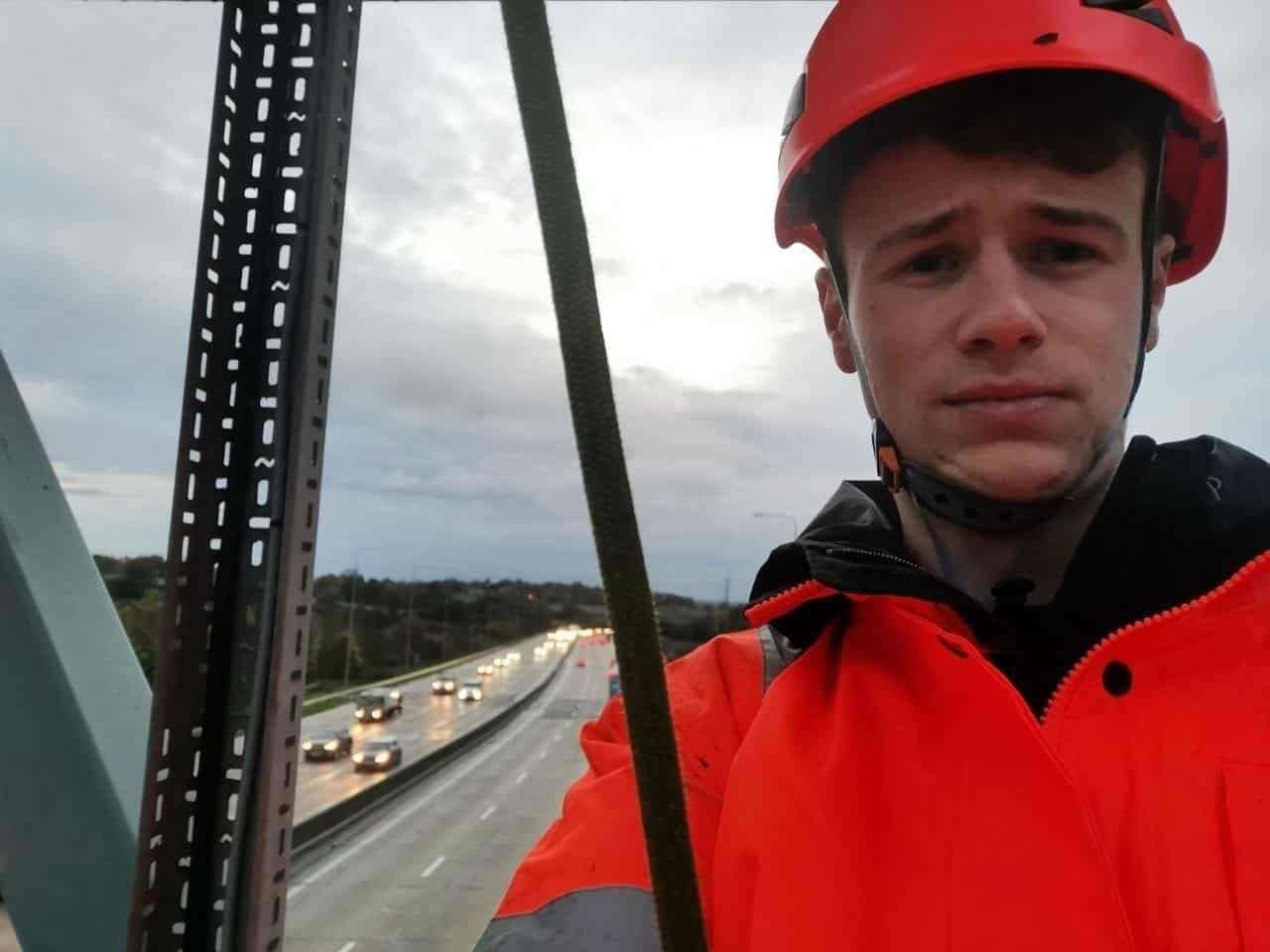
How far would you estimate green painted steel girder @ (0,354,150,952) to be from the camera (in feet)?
5.17

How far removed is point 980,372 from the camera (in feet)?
4.61

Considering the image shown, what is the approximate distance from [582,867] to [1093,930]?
70cm

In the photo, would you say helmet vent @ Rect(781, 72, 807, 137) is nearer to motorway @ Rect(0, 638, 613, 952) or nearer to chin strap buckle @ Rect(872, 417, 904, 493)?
chin strap buckle @ Rect(872, 417, 904, 493)

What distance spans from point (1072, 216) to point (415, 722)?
3961cm

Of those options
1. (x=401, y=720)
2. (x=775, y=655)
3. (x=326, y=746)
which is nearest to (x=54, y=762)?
(x=775, y=655)

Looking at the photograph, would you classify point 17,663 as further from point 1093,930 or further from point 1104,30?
point 1104,30

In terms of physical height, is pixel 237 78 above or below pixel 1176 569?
above

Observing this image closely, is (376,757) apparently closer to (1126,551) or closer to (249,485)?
(249,485)

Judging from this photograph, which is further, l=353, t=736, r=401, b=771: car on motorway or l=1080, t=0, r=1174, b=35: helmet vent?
l=353, t=736, r=401, b=771: car on motorway

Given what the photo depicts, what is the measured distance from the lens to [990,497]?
150 centimetres

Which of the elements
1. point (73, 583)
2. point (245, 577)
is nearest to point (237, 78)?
point (245, 577)

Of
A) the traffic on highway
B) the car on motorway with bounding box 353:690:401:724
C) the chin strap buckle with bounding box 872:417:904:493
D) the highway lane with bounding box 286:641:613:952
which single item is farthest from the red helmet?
the car on motorway with bounding box 353:690:401:724

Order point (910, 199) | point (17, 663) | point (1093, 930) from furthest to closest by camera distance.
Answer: point (17, 663) → point (910, 199) → point (1093, 930)

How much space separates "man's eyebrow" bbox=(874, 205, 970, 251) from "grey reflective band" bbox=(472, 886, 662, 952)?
3.96 ft
